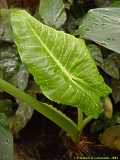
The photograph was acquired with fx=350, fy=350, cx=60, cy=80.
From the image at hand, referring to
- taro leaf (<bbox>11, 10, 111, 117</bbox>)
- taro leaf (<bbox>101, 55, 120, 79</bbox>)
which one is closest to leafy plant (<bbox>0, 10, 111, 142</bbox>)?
taro leaf (<bbox>11, 10, 111, 117</bbox>)

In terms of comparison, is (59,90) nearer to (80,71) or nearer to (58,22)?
(80,71)

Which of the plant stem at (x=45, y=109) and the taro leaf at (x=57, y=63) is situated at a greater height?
the taro leaf at (x=57, y=63)

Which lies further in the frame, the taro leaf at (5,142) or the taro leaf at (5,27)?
the taro leaf at (5,27)

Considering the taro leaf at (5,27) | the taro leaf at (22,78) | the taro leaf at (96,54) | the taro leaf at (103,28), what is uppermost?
the taro leaf at (103,28)

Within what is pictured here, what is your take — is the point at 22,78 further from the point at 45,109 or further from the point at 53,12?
the point at 53,12

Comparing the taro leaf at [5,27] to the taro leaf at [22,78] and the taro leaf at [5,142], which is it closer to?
the taro leaf at [22,78]

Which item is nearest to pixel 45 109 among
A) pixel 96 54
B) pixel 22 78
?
pixel 22 78

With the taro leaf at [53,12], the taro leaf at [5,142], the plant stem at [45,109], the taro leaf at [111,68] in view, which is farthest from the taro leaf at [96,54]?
the taro leaf at [5,142]
